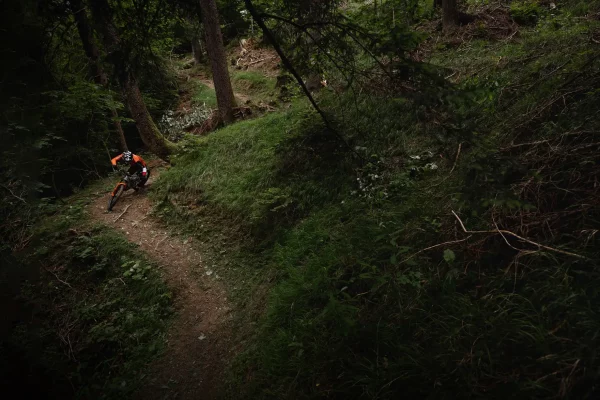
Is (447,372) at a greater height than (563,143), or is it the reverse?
(563,143)

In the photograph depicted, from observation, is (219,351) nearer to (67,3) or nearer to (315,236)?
(315,236)

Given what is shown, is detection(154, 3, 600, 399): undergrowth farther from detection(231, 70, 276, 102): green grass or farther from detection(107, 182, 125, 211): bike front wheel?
detection(231, 70, 276, 102): green grass

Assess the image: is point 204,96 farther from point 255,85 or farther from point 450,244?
point 450,244

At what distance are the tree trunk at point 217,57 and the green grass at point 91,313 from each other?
20.4ft

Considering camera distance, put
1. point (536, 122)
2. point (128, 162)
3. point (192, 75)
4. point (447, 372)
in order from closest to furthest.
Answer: point (447, 372), point (536, 122), point (128, 162), point (192, 75)

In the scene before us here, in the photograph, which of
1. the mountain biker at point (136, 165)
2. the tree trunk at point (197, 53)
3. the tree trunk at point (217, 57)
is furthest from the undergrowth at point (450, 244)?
the tree trunk at point (197, 53)

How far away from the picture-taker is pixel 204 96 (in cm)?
1697

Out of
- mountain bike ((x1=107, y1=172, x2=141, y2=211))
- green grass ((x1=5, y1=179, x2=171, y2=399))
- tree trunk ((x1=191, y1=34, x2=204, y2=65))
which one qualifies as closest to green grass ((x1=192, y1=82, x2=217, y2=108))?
tree trunk ((x1=191, y1=34, x2=204, y2=65))

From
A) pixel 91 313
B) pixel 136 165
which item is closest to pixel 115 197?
pixel 136 165

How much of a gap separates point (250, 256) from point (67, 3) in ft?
16.1

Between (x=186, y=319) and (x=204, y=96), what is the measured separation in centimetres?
1429

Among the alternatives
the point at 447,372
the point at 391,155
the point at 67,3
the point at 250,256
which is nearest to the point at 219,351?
the point at 250,256

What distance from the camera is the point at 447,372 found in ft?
8.66

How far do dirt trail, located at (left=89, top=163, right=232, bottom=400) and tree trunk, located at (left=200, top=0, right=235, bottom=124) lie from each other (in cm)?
535
